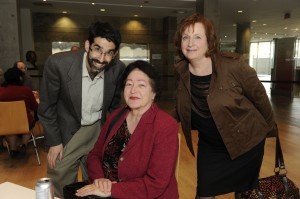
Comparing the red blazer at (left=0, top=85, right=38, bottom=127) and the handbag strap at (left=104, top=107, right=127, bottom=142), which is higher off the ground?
the handbag strap at (left=104, top=107, right=127, bottom=142)

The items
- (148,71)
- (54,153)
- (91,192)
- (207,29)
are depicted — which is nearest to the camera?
(91,192)

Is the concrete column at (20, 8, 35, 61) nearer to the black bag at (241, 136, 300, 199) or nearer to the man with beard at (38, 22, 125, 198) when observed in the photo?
the man with beard at (38, 22, 125, 198)

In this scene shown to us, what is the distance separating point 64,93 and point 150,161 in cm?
74

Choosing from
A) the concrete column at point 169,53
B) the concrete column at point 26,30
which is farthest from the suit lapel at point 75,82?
the concrete column at point 169,53

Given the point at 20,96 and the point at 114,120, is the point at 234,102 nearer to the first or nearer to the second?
the point at 114,120

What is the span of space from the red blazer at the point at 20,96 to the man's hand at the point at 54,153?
2.52 metres

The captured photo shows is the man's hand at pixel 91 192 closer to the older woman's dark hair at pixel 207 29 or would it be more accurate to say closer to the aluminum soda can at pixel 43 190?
the aluminum soda can at pixel 43 190

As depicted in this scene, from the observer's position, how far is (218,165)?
204 centimetres

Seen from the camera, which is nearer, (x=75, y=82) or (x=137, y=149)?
(x=137, y=149)

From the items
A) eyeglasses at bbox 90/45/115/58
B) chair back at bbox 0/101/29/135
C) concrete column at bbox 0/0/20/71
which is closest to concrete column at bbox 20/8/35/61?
concrete column at bbox 0/0/20/71

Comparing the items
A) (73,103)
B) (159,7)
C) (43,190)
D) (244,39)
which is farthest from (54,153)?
(244,39)

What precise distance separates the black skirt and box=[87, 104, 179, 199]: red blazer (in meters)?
0.46

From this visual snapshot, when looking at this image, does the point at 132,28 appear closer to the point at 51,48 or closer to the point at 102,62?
the point at 51,48

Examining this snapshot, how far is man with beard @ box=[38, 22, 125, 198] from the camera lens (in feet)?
6.05
